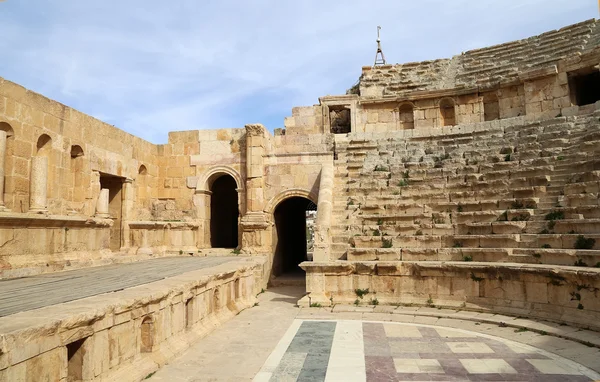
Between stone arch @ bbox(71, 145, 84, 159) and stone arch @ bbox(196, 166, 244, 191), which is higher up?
stone arch @ bbox(71, 145, 84, 159)

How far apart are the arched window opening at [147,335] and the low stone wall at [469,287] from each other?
453 centimetres

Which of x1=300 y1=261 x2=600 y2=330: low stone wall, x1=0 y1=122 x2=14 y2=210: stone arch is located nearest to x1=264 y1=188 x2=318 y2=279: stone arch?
x1=300 y1=261 x2=600 y2=330: low stone wall

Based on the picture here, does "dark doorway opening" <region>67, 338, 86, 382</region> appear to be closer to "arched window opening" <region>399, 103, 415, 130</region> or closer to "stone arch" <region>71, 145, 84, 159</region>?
"stone arch" <region>71, 145, 84, 159</region>

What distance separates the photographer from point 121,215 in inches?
528

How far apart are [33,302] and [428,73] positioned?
57.5 feet

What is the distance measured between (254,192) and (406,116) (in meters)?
7.18

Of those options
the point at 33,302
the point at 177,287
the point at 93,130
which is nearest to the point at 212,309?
the point at 177,287

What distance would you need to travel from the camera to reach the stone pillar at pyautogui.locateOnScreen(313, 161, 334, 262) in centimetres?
970

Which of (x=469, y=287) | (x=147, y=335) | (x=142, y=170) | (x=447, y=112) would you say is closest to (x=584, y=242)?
(x=469, y=287)

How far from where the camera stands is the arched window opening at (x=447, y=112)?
16453mm

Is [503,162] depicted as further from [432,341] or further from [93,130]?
[93,130]

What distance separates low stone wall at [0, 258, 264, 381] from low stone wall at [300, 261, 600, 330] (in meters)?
3.01

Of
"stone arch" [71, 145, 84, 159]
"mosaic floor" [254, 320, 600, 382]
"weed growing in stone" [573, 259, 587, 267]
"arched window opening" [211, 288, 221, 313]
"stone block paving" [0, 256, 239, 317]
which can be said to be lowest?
"mosaic floor" [254, 320, 600, 382]

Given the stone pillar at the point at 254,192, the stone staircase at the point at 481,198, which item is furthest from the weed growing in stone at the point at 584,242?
the stone pillar at the point at 254,192
